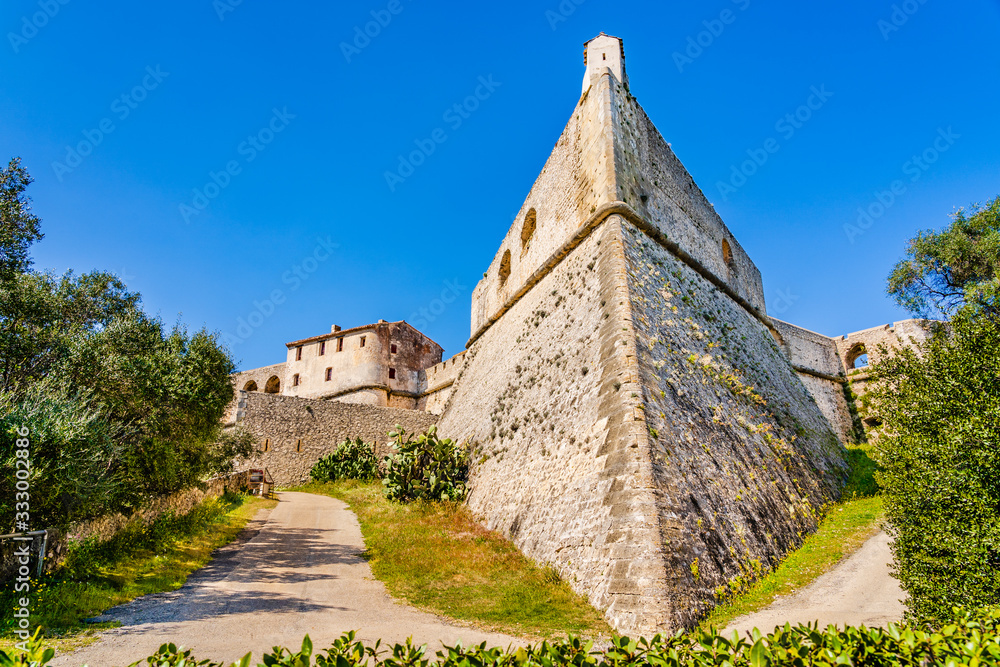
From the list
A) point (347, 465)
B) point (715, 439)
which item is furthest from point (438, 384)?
point (715, 439)

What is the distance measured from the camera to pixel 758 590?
7410 mm

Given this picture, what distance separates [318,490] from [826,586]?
18803 millimetres

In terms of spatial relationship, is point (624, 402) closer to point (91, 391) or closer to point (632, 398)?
point (632, 398)

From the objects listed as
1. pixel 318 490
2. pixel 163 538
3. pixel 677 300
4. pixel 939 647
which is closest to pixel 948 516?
pixel 939 647

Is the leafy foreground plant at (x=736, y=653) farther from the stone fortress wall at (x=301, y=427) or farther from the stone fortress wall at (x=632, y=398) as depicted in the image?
the stone fortress wall at (x=301, y=427)

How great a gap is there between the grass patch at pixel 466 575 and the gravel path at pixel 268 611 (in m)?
0.42

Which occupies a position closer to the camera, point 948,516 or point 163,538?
point 948,516

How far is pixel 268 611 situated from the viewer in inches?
271

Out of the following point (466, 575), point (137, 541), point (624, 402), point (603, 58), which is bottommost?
point (466, 575)

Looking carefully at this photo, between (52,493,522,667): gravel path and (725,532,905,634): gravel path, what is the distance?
355 centimetres

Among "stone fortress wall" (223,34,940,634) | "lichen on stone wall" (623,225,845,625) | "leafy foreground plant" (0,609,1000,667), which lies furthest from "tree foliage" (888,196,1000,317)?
"leafy foreground plant" (0,609,1000,667)

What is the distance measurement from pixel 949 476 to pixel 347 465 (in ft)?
67.7

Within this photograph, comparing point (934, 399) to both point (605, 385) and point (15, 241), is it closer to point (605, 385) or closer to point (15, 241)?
point (605, 385)

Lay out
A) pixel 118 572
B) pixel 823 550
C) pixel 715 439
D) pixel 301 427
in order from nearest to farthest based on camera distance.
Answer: pixel 118 572 → pixel 823 550 → pixel 715 439 → pixel 301 427
